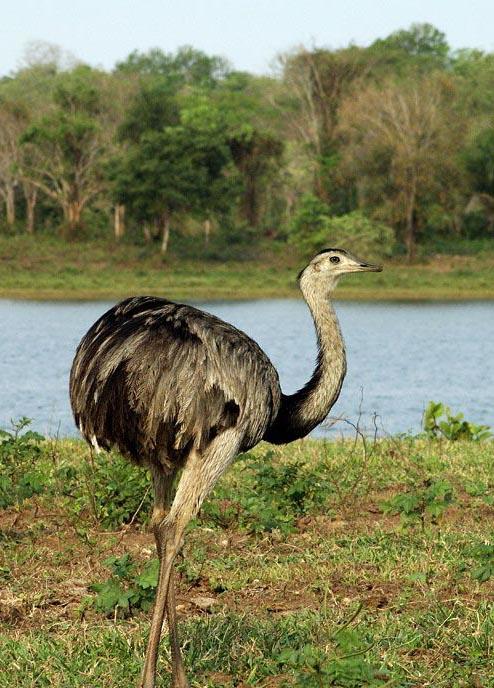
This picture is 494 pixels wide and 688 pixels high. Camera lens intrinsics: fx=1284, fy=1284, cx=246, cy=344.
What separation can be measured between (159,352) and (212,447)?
389 millimetres

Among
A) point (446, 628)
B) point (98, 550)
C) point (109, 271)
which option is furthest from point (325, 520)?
point (109, 271)

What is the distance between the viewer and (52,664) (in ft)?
15.2

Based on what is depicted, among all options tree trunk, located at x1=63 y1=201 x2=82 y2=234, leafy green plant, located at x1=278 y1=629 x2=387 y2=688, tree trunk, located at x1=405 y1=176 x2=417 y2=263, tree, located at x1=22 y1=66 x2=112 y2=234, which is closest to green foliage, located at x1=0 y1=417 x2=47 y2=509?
leafy green plant, located at x1=278 y1=629 x2=387 y2=688

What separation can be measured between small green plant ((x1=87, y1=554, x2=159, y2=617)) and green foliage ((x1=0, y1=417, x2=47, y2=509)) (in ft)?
4.84

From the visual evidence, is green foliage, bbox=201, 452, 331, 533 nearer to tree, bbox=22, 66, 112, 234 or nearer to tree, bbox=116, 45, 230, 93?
tree, bbox=22, 66, 112, 234

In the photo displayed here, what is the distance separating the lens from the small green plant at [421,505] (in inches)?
257

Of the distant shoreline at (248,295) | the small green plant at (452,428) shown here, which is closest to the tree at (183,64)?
the distant shoreline at (248,295)

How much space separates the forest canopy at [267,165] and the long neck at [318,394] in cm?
3919

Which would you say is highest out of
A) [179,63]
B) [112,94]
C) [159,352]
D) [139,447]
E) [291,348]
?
[179,63]

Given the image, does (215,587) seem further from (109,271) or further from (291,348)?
(109,271)

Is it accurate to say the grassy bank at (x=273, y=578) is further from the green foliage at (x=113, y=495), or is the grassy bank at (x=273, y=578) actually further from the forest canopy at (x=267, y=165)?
the forest canopy at (x=267, y=165)

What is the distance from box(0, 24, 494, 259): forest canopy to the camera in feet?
150

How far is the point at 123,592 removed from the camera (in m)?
5.31

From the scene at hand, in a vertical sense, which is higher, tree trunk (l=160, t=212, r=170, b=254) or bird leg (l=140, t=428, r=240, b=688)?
→ tree trunk (l=160, t=212, r=170, b=254)
